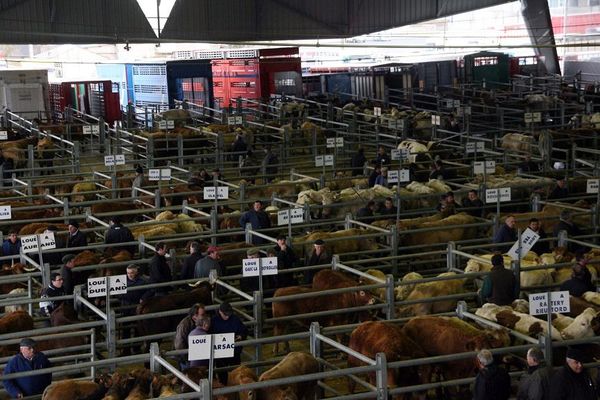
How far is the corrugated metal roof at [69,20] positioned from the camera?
34719 mm

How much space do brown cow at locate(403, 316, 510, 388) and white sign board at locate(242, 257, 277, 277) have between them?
1955 mm

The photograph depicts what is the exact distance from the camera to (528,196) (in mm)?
18984

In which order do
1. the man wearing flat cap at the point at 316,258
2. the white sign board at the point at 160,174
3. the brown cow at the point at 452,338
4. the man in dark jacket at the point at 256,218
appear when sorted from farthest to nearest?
1. the white sign board at the point at 160,174
2. the man in dark jacket at the point at 256,218
3. the man wearing flat cap at the point at 316,258
4. the brown cow at the point at 452,338

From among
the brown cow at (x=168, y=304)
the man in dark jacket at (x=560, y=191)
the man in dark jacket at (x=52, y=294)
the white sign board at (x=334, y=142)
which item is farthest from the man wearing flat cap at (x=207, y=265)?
the white sign board at (x=334, y=142)

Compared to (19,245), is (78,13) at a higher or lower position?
higher

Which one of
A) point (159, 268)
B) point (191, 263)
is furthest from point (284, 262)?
point (159, 268)

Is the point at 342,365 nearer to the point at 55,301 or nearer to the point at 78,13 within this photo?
the point at 55,301

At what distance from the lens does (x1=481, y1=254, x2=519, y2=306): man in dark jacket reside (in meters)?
12.2

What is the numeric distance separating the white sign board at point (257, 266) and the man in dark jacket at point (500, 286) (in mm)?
2521

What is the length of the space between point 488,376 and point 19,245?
8175mm

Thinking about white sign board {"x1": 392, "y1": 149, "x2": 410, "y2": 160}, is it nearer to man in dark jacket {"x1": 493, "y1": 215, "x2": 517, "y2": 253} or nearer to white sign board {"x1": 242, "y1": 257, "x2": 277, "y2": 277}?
man in dark jacket {"x1": 493, "y1": 215, "x2": 517, "y2": 253}

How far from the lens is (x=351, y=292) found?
12.5m

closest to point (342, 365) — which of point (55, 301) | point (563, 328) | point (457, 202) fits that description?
point (563, 328)

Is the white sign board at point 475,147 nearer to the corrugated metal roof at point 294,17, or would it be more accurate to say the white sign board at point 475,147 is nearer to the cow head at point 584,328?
the cow head at point 584,328
